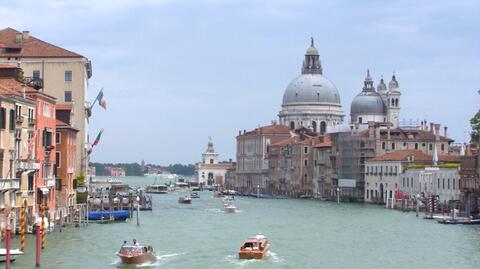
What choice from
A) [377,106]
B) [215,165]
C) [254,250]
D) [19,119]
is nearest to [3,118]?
[19,119]

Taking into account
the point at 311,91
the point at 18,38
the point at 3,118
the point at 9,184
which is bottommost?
the point at 9,184

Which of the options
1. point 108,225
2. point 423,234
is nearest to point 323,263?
point 423,234

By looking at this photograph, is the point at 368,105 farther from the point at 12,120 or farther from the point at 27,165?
the point at 12,120

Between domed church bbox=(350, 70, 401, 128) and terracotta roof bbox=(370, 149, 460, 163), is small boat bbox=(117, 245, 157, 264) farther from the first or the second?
domed church bbox=(350, 70, 401, 128)

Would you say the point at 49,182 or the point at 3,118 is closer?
the point at 3,118

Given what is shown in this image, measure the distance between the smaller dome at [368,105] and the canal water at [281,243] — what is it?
7078 centimetres

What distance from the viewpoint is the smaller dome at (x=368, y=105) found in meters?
131

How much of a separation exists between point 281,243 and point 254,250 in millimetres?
6220

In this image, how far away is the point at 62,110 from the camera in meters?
51.9

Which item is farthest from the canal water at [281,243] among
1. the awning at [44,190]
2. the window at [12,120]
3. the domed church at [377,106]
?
the domed church at [377,106]

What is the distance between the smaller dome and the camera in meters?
131

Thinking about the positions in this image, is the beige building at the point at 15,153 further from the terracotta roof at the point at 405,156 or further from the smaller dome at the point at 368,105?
the smaller dome at the point at 368,105

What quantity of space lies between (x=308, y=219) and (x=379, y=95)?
74529mm

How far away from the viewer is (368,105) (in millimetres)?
131500
